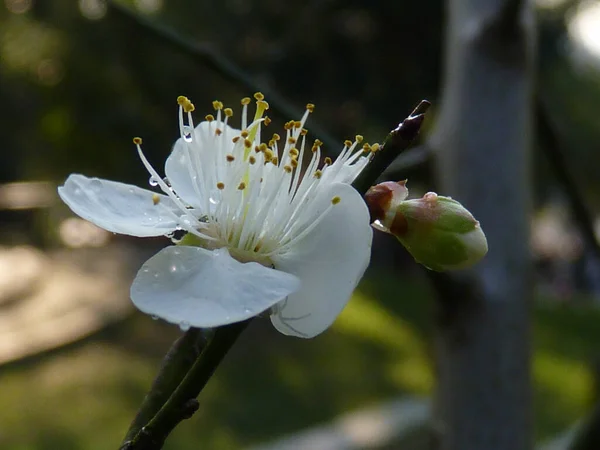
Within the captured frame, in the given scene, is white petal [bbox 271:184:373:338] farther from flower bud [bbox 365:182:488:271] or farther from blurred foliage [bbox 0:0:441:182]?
blurred foliage [bbox 0:0:441:182]

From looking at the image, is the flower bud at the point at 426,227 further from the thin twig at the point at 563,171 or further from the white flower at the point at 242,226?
the thin twig at the point at 563,171

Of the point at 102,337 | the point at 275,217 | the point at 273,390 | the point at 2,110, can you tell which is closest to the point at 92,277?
the point at 102,337

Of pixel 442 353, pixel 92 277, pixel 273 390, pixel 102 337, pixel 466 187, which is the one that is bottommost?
Answer: pixel 92 277

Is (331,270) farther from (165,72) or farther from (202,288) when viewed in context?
(165,72)

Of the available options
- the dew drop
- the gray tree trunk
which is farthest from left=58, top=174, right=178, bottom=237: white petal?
the gray tree trunk

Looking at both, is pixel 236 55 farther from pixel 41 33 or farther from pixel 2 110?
pixel 2 110
